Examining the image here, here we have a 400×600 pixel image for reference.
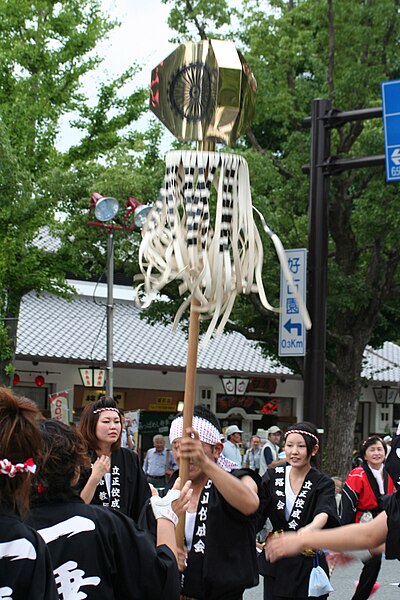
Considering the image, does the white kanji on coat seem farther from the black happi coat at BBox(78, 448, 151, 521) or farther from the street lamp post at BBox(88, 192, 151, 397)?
the street lamp post at BBox(88, 192, 151, 397)

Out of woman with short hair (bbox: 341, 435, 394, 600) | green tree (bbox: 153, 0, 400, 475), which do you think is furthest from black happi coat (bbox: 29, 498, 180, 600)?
A: green tree (bbox: 153, 0, 400, 475)

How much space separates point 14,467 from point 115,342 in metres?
22.4

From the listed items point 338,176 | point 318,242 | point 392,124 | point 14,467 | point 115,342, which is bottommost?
point 14,467

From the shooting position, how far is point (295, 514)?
Result: 6051 millimetres

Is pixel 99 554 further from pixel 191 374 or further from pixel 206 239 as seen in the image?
pixel 206 239

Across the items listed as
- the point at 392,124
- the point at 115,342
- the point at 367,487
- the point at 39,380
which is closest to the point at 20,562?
the point at 367,487

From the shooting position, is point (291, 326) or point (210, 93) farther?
point (291, 326)

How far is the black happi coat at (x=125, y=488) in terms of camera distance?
552 centimetres

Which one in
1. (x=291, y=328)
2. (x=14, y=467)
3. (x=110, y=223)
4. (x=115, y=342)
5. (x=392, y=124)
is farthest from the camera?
(x=115, y=342)

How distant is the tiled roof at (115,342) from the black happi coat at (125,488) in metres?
16.7

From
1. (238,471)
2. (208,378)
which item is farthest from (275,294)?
(238,471)

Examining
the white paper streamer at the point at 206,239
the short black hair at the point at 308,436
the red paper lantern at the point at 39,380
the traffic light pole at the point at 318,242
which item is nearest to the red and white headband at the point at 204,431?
the white paper streamer at the point at 206,239

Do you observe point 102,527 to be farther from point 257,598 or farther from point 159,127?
point 159,127

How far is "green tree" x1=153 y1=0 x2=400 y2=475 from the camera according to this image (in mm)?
16656
